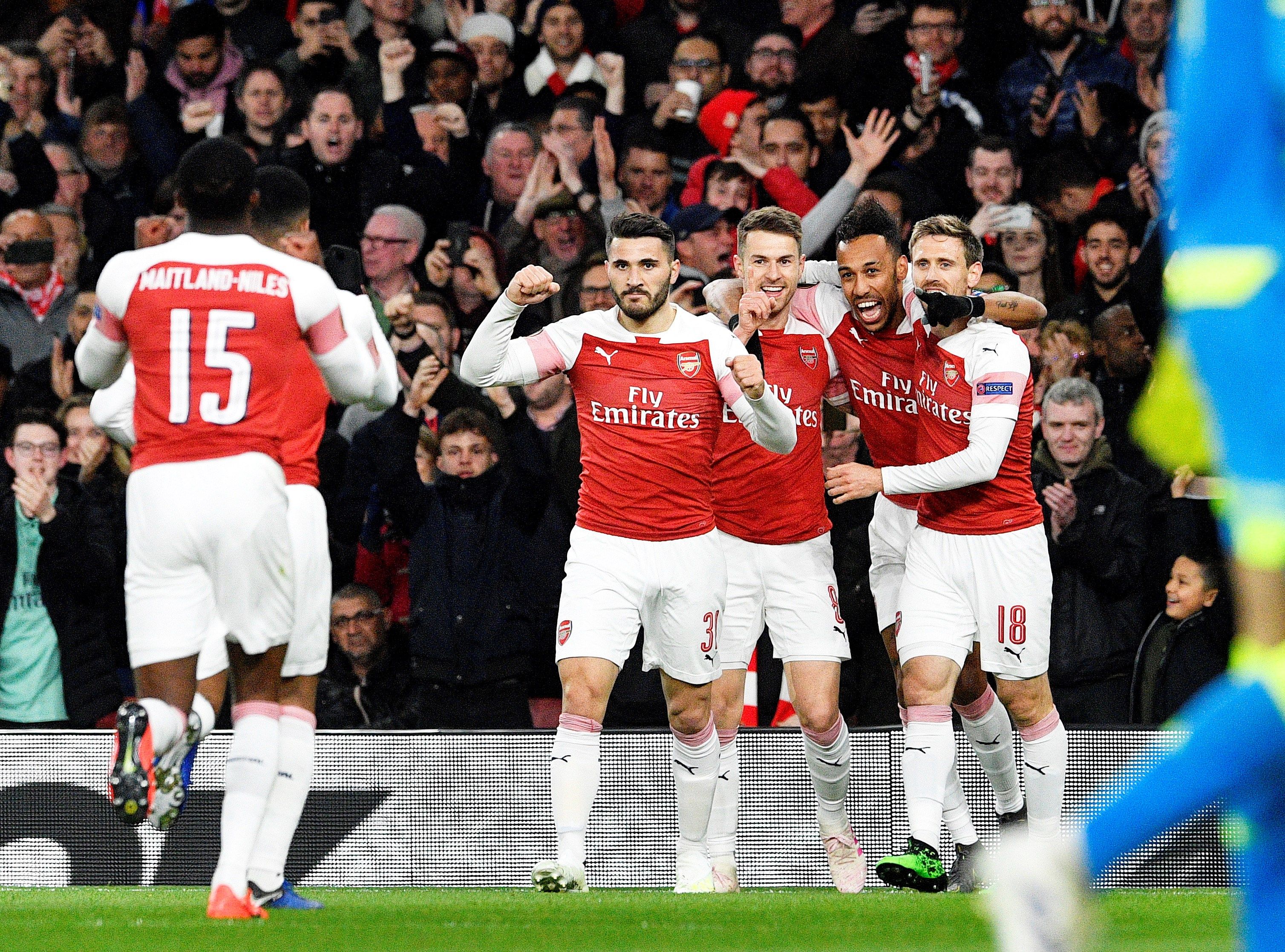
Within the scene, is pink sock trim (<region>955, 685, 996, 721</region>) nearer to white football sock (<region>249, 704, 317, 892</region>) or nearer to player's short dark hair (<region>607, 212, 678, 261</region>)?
player's short dark hair (<region>607, 212, 678, 261</region>)

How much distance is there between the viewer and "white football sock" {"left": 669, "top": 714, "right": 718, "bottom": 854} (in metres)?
7.34

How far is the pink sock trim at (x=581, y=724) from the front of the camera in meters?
6.80

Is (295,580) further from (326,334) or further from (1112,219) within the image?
(1112,219)

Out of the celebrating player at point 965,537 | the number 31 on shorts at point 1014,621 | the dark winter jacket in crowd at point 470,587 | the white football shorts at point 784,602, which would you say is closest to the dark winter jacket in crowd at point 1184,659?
the celebrating player at point 965,537

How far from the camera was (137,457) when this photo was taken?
5.41 meters

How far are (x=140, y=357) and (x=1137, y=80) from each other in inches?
307

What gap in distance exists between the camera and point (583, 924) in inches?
215

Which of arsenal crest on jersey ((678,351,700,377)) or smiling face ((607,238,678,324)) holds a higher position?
smiling face ((607,238,678,324))

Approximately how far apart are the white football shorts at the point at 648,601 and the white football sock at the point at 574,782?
312mm

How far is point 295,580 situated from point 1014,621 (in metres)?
3.28

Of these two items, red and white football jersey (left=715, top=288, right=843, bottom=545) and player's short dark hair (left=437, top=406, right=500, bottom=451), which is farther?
player's short dark hair (left=437, top=406, right=500, bottom=451)

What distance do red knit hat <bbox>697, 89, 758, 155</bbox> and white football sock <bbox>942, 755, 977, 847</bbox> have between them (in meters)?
4.96

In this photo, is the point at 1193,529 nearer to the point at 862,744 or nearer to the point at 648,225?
the point at 862,744

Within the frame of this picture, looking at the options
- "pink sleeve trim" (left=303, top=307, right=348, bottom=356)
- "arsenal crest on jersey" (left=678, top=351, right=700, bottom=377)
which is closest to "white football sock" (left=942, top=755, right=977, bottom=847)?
"arsenal crest on jersey" (left=678, top=351, right=700, bottom=377)
